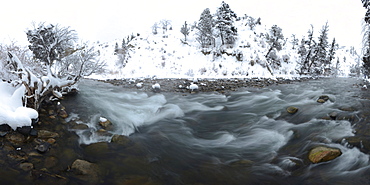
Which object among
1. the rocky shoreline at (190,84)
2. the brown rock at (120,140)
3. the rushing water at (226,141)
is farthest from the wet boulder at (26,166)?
the rocky shoreline at (190,84)

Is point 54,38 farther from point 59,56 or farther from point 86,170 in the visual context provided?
point 86,170

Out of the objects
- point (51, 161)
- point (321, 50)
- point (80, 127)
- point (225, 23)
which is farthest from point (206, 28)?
point (51, 161)

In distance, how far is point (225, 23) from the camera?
25891 mm

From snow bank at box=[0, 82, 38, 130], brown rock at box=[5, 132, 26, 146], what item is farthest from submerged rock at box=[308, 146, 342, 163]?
snow bank at box=[0, 82, 38, 130]

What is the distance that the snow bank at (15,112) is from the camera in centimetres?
399

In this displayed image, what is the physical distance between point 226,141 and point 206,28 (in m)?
25.4

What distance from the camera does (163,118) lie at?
653 cm

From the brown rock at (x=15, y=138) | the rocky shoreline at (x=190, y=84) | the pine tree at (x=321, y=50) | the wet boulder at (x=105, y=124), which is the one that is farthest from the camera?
the pine tree at (x=321, y=50)

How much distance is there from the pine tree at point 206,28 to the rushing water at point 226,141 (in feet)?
70.9

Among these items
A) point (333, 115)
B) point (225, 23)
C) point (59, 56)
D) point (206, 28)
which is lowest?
point (333, 115)

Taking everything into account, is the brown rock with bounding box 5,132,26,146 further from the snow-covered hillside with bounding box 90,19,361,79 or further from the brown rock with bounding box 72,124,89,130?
the snow-covered hillside with bounding box 90,19,361,79

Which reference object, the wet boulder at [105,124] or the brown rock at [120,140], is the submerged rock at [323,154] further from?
the wet boulder at [105,124]

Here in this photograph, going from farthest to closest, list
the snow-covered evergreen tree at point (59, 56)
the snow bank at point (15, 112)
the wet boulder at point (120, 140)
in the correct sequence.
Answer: the snow-covered evergreen tree at point (59, 56) → the wet boulder at point (120, 140) → the snow bank at point (15, 112)

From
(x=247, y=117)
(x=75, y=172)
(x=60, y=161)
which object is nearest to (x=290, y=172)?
(x=247, y=117)
